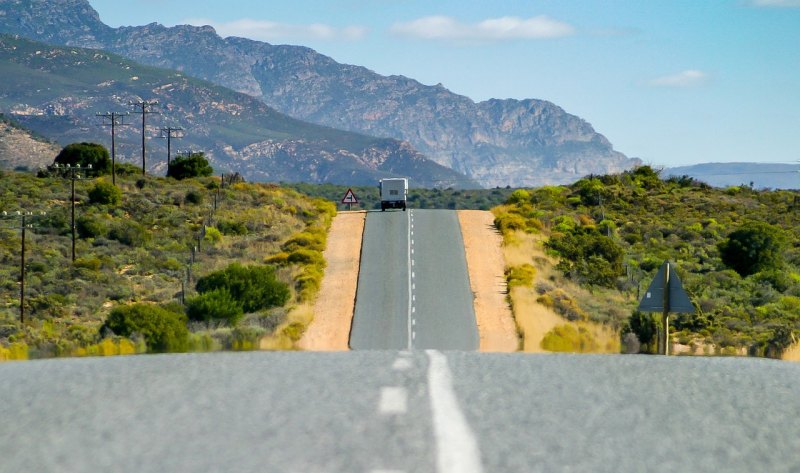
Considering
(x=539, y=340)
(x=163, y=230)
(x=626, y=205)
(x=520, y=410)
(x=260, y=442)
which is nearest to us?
(x=260, y=442)

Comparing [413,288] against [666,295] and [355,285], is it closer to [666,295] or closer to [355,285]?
[355,285]

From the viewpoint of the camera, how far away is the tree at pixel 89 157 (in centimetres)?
12206

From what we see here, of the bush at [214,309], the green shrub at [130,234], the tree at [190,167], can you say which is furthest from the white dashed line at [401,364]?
the tree at [190,167]

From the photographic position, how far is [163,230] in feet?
276

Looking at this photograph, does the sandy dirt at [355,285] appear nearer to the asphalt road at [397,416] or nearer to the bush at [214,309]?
the bush at [214,309]

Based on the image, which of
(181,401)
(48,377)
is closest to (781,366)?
(181,401)

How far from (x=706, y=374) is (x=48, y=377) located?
6.44m

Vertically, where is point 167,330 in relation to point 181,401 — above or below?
below

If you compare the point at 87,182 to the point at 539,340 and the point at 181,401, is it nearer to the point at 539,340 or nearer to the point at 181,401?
the point at 539,340

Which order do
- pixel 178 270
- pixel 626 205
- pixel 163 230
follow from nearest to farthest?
pixel 178 270 < pixel 163 230 < pixel 626 205

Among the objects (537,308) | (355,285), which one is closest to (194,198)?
(355,285)

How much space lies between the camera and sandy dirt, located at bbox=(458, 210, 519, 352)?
48.7 metres

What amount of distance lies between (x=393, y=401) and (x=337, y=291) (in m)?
50.0

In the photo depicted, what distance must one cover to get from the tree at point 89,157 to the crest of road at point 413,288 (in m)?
49.6
